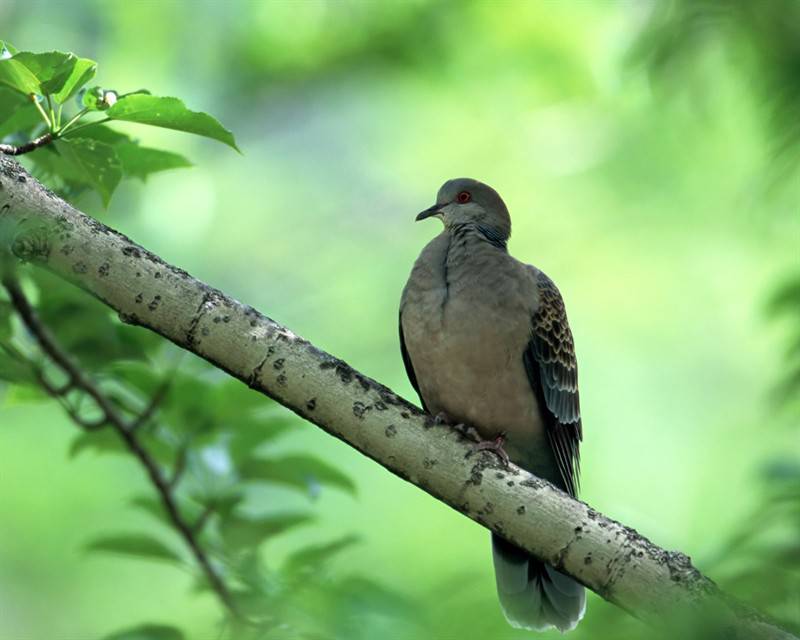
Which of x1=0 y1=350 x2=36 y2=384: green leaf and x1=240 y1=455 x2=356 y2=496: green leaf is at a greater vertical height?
x1=240 y1=455 x2=356 y2=496: green leaf

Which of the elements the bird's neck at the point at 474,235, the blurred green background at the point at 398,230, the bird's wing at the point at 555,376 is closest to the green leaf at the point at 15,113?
the bird's neck at the point at 474,235

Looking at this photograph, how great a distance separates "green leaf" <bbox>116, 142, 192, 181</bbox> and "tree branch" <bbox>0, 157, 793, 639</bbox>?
1.29 ft

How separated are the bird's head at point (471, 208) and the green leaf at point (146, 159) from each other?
67.6 inches

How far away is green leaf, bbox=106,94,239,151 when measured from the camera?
2367 millimetres

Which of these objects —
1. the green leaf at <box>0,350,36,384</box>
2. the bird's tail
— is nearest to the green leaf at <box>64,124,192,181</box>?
the green leaf at <box>0,350,36,384</box>

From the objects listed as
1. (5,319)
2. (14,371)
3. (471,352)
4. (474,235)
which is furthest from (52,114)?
(474,235)

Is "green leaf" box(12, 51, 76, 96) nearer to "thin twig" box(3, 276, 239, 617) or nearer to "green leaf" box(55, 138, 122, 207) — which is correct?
"green leaf" box(55, 138, 122, 207)

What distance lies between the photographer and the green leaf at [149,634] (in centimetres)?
272

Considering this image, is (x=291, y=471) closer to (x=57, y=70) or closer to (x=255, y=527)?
(x=255, y=527)

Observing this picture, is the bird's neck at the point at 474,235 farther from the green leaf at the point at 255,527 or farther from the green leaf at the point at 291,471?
the green leaf at the point at 255,527

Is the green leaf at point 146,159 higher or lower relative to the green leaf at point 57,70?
higher

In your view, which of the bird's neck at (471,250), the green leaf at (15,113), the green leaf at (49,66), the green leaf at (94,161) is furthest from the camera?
the bird's neck at (471,250)

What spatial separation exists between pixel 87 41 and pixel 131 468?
12.7 ft

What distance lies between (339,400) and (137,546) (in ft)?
3.46
